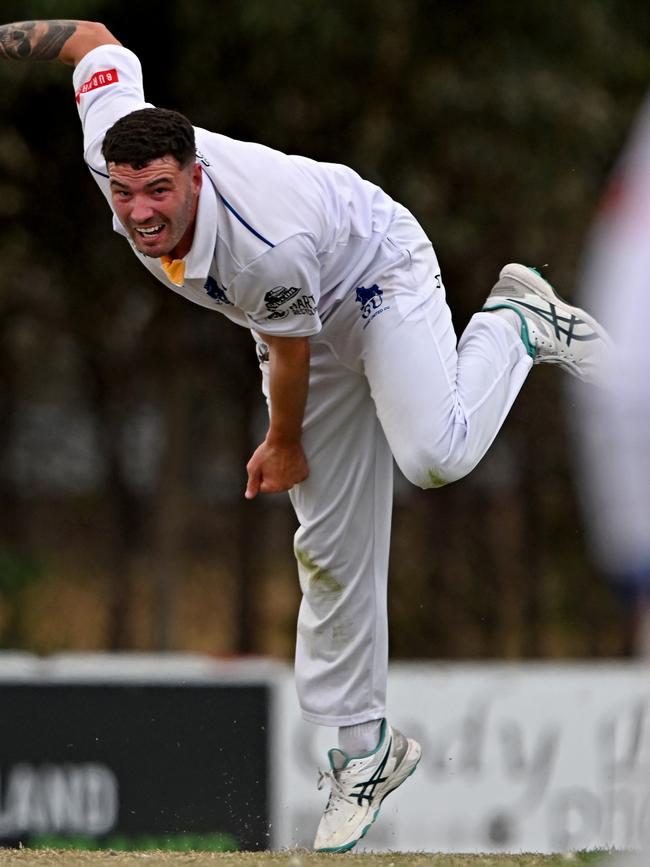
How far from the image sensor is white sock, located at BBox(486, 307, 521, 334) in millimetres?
5473

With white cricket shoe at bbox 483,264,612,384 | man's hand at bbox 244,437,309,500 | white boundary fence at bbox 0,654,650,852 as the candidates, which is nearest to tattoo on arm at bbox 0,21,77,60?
man's hand at bbox 244,437,309,500

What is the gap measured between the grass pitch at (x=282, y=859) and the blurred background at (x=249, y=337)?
174 inches

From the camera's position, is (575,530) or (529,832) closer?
(529,832)

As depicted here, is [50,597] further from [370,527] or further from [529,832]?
[370,527]

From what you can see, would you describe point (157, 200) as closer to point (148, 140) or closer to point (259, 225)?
A: point (148, 140)

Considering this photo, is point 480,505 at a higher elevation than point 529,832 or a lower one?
higher

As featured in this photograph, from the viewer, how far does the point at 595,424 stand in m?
2.76

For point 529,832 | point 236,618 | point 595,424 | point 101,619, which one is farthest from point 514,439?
point 595,424

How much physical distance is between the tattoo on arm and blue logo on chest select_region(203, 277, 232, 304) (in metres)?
1.09

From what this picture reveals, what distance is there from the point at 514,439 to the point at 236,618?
8.39 feet

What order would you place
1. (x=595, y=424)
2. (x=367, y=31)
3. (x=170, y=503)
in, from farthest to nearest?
(x=170, y=503) → (x=367, y=31) → (x=595, y=424)

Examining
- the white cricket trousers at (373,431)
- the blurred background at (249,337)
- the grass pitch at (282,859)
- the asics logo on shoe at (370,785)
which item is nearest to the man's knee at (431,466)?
the white cricket trousers at (373,431)

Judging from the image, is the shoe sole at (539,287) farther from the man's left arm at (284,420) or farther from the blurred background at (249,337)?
the blurred background at (249,337)

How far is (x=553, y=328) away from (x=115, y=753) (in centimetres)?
383
